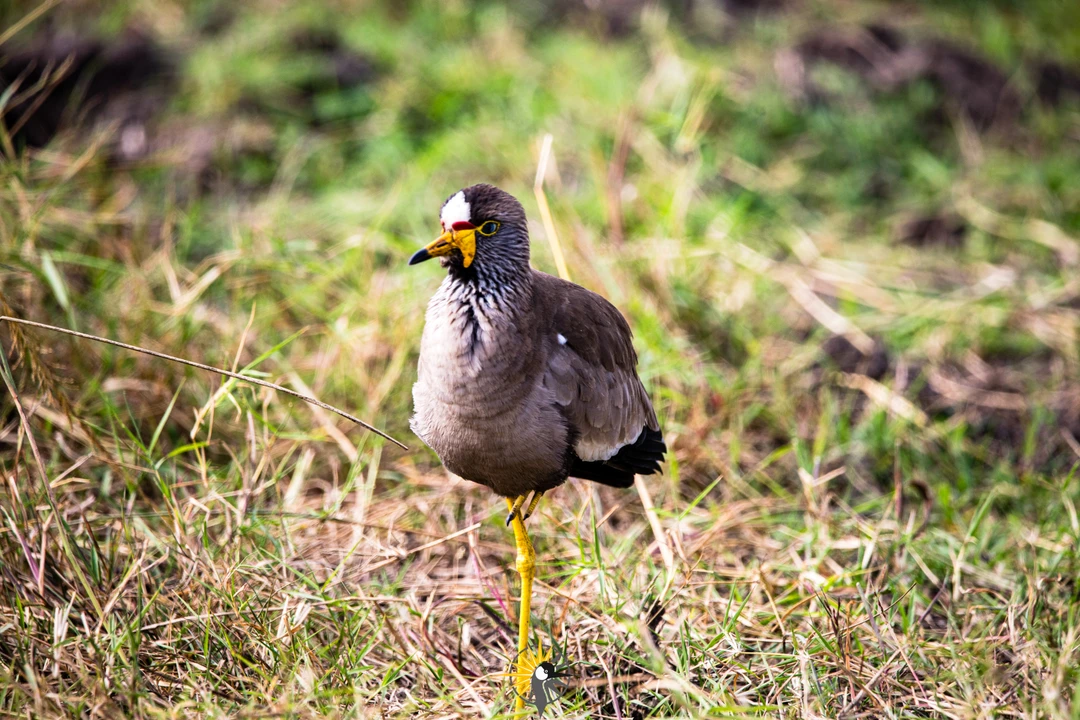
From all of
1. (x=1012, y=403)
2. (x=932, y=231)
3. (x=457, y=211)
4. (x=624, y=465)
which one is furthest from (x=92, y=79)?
(x=1012, y=403)

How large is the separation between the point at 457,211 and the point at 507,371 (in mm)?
465

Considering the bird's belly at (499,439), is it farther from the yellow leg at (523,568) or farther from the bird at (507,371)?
the yellow leg at (523,568)

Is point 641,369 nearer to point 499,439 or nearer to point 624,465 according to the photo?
point 624,465

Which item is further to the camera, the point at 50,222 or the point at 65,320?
the point at 50,222

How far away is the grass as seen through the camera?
2719 millimetres

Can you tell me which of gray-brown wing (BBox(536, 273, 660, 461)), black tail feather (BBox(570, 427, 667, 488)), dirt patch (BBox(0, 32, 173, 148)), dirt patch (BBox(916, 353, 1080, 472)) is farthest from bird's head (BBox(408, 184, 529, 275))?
dirt patch (BBox(0, 32, 173, 148))

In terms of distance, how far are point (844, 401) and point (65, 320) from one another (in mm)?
3276

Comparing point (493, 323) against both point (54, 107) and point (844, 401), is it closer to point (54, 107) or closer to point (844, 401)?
point (844, 401)

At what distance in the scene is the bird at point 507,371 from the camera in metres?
2.58

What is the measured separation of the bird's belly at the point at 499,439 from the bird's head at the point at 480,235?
0.38m

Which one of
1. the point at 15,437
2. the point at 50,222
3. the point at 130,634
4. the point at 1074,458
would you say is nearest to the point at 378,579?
the point at 130,634

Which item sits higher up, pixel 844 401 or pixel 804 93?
pixel 804 93

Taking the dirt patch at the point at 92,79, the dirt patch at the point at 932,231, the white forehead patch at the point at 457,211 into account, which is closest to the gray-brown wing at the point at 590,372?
the white forehead patch at the point at 457,211

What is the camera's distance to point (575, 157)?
5.66 metres
